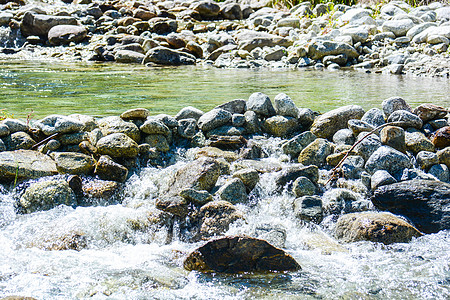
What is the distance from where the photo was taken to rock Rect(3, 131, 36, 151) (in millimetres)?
4797

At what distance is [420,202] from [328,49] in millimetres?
10290

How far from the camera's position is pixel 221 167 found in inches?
185

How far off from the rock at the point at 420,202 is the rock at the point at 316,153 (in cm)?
88

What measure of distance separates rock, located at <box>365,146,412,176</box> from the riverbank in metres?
7.33

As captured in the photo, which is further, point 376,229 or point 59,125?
point 59,125

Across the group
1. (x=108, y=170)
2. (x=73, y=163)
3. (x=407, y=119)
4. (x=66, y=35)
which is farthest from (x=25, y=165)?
(x=66, y=35)

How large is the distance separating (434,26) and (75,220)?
1310cm

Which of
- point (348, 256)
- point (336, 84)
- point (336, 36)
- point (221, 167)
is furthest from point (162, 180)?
point (336, 36)

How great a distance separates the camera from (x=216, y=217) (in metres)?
3.88

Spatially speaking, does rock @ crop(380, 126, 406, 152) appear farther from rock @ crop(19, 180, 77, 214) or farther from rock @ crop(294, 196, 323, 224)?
rock @ crop(19, 180, 77, 214)

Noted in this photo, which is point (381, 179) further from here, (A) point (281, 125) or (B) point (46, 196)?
(B) point (46, 196)

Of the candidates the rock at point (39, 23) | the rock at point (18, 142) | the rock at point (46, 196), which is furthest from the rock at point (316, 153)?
the rock at point (39, 23)

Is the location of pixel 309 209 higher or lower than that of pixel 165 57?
lower

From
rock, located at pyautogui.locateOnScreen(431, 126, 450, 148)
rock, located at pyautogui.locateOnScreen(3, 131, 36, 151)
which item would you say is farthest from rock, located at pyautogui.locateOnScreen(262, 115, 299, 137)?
rock, located at pyautogui.locateOnScreen(3, 131, 36, 151)
